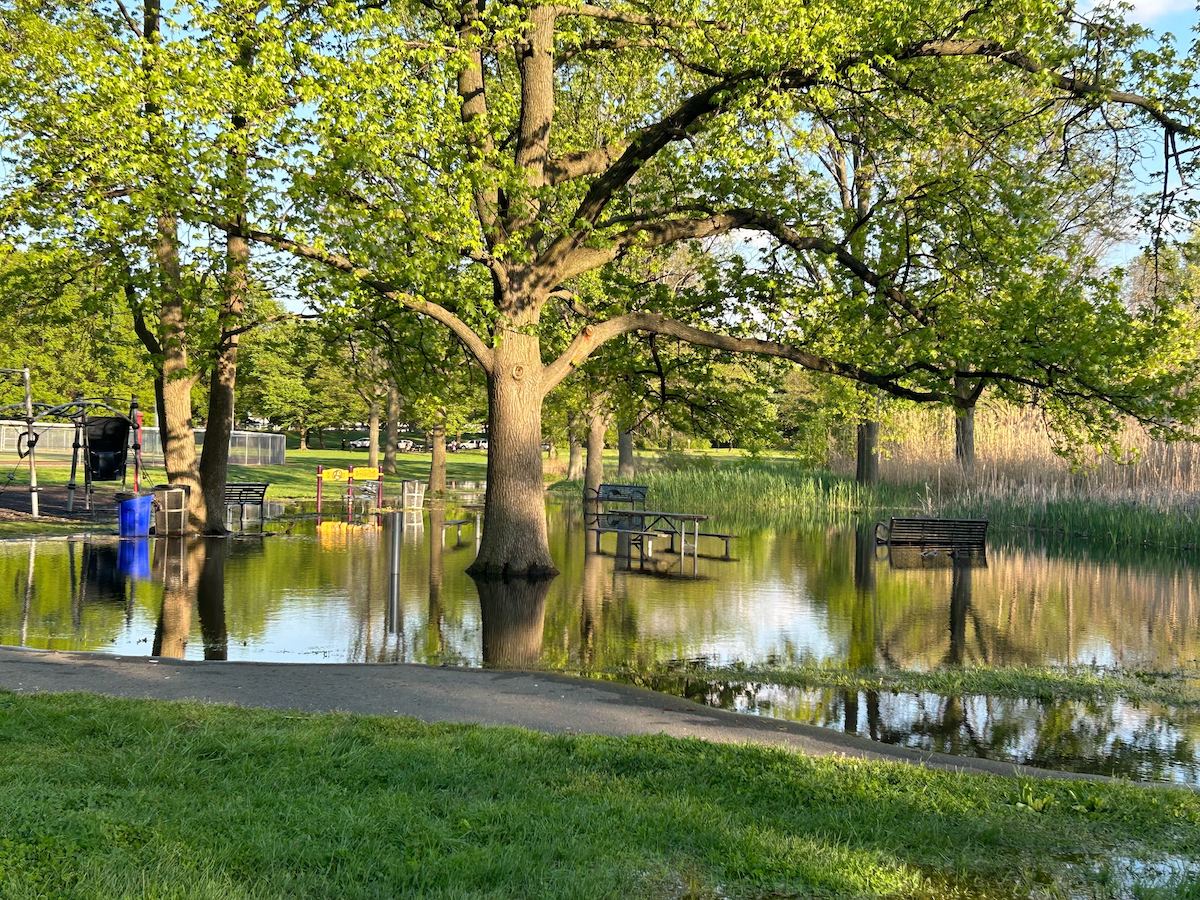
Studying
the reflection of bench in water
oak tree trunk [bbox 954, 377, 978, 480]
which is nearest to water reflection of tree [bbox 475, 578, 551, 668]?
the reflection of bench in water

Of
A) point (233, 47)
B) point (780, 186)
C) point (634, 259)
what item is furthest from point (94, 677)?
point (634, 259)

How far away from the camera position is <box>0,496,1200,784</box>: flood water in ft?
30.5

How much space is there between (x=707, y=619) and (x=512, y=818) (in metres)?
9.25

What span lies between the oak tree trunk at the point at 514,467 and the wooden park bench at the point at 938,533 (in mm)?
8005

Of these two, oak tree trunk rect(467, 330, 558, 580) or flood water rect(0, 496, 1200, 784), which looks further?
oak tree trunk rect(467, 330, 558, 580)

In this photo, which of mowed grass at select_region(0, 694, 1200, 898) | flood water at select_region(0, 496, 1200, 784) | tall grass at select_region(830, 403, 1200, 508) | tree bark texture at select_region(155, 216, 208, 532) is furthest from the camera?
tall grass at select_region(830, 403, 1200, 508)

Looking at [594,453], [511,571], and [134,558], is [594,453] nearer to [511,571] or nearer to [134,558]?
[134,558]

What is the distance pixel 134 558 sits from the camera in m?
19.6

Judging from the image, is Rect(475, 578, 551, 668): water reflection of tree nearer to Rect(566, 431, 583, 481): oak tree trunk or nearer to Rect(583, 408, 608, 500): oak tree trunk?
Rect(583, 408, 608, 500): oak tree trunk

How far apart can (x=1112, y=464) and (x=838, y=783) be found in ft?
83.2

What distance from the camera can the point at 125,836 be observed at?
4.80 meters

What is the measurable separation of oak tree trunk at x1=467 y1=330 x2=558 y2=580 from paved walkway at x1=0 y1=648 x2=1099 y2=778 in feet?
26.3

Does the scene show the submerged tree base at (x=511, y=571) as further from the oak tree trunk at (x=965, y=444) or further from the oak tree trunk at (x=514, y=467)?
the oak tree trunk at (x=965, y=444)

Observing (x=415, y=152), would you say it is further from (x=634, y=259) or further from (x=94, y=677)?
(x=94, y=677)
